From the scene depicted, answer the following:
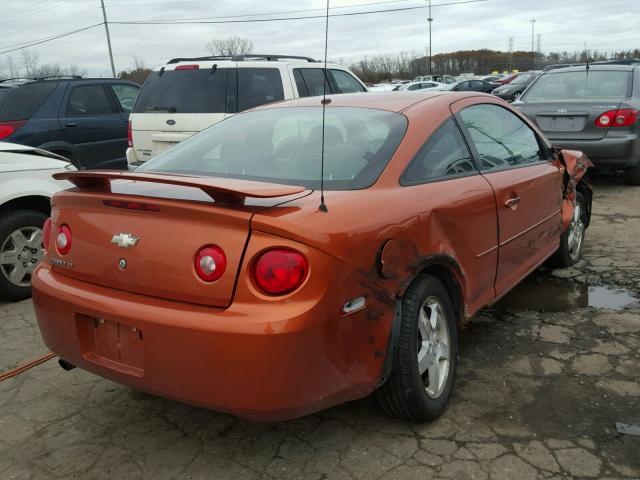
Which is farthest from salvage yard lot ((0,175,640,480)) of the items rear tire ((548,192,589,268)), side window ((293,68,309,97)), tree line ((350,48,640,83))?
tree line ((350,48,640,83))

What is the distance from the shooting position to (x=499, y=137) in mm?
3910

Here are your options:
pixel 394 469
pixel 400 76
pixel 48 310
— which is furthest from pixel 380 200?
pixel 400 76

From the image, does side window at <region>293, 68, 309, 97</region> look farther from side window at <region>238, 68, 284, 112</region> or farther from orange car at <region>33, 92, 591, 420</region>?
orange car at <region>33, 92, 591, 420</region>

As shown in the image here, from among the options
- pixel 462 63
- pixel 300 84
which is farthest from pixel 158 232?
pixel 462 63

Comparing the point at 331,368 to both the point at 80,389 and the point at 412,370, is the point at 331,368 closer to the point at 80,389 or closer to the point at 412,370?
the point at 412,370

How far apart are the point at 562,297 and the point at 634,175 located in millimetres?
4756

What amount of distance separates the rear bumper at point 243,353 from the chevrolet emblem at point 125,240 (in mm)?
198

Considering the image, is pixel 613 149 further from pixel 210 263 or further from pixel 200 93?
pixel 210 263

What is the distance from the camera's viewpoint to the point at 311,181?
277 centimetres

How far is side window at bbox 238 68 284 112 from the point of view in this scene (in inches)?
269

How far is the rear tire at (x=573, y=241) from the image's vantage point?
4.98 metres

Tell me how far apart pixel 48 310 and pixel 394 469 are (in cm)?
166

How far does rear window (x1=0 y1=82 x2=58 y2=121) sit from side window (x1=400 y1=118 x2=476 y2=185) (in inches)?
238

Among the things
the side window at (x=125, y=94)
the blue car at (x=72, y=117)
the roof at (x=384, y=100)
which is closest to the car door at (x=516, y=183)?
the roof at (x=384, y=100)
